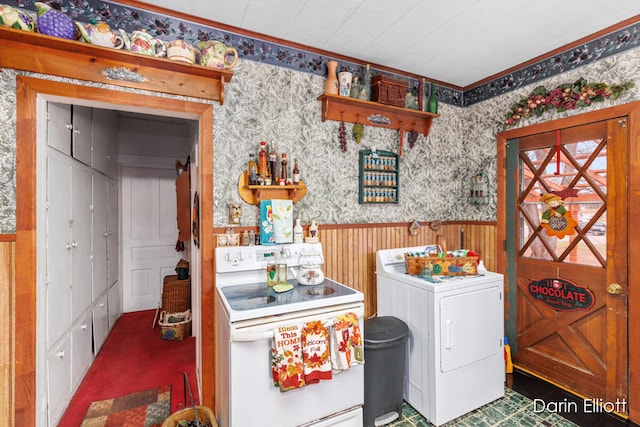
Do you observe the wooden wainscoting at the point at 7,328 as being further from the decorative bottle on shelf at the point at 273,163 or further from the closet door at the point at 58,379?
the decorative bottle on shelf at the point at 273,163

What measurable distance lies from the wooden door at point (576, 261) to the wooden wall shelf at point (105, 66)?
107 inches

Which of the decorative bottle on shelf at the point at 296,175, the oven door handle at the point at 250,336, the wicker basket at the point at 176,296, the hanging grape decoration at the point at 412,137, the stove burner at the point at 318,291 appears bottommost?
the wicker basket at the point at 176,296

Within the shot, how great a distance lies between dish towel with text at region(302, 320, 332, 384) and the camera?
5.45 feet

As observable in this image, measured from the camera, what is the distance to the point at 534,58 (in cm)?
266

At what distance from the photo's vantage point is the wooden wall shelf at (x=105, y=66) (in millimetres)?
1673

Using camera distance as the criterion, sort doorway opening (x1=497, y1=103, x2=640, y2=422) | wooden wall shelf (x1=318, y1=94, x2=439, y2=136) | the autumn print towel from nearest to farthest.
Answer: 1. doorway opening (x1=497, y1=103, x2=640, y2=422)
2. the autumn print towel
3. wooden wall shelf (x1=318, y1=94, x2=439, y2=136)

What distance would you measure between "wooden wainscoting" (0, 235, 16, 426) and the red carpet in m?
0.58

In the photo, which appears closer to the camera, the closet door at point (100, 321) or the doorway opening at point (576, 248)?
the doorway opening at point (576, 248)

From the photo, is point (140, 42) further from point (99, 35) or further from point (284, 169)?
point (284, 169)

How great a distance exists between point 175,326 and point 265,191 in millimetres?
2167

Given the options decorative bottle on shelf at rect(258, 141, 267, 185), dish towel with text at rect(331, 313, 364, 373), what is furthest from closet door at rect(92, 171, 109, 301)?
dish towel with text at rect(331, 313, 364, 373)

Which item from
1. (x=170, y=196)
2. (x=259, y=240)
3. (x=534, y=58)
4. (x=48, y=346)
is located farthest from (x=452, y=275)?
(x=170, y=196)

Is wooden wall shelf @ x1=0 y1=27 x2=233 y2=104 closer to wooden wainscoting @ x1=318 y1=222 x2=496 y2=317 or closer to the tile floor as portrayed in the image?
wooden wainscoting @ x1=318 y1=222 x2=496 y2=317

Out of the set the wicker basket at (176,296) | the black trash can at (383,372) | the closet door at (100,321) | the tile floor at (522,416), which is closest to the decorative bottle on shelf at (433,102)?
the black trash can at (383,372)
